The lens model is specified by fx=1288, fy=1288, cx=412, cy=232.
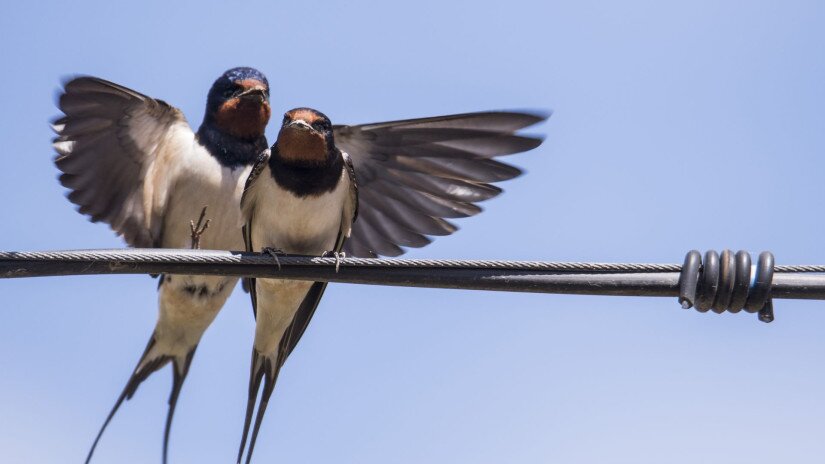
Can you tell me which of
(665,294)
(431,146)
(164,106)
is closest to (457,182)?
(431,146)

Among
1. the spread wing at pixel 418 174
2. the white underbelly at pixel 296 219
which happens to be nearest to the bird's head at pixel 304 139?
the white underbelly at pixel 296 219

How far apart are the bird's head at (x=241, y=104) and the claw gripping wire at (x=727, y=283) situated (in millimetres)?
2657

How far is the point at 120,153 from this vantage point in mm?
5492

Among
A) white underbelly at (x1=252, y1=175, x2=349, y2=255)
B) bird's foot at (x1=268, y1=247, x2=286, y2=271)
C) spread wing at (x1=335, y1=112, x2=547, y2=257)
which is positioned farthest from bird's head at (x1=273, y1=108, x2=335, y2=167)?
spread wing at (x1=335, y1=112, x2=547, y2=257)

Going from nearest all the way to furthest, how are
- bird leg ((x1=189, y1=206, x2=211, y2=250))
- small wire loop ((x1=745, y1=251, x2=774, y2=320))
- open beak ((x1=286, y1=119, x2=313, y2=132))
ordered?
small wire loop ((x1=745, y1=251, x2=774, y2=320))
open beak ((x1=286, y1=119, x2=313, y2=132))
bird leg ((x1=189, y1=206, x2=211, y2=250))

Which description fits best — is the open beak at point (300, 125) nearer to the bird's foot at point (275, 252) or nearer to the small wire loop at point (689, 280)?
Answer: the bird's foot at point (275, 252)

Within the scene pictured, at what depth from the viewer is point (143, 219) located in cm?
553

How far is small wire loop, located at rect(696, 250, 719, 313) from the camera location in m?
2.92

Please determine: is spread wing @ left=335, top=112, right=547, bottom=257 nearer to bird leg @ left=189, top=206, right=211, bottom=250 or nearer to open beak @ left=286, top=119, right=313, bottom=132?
bird leg @ left=189, top=206, right=211, bottom=250

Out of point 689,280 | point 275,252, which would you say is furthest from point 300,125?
point 689,280

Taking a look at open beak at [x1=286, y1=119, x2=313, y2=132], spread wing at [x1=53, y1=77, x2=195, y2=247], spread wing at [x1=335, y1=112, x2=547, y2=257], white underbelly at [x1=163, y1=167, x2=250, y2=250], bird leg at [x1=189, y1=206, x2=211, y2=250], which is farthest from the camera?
spread wing at [x1=53, y1=77, x2=195, y2=247]

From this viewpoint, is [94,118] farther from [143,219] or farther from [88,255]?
[88,255]

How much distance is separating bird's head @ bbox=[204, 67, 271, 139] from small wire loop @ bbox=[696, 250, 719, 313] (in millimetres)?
2693

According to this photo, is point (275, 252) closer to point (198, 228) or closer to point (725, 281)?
point (198, 228)
